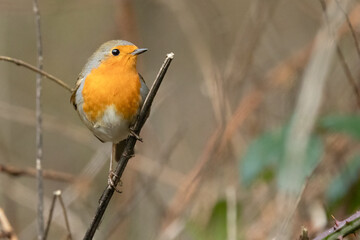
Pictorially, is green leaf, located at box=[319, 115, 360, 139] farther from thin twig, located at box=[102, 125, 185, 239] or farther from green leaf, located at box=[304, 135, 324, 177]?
thin twig, located at box=[102, 125, 185, 239]

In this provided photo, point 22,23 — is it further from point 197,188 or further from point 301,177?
point 301,177

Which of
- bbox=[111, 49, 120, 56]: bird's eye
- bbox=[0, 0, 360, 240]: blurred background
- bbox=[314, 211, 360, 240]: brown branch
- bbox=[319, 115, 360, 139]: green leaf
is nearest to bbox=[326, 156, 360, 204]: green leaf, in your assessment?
bbox=[0, 0, 360, 240]: blurred background

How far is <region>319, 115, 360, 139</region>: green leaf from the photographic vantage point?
284 centimetres

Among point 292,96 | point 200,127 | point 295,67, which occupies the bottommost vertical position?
point 292,96

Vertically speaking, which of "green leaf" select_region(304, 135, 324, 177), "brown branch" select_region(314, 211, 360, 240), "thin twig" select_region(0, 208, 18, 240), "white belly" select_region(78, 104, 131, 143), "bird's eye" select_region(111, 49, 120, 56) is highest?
"bird's eye" select_region(111, 49, 120, 56)

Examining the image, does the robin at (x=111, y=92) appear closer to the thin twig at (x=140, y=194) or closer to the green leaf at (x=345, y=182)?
the thin twig at (x=140, y=194)

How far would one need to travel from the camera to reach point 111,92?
2.61m

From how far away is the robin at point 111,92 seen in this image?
2.58m

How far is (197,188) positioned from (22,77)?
402cm

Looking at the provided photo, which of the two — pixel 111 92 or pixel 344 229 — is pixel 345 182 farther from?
pixel 344 229

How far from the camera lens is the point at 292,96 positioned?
12.7 feet

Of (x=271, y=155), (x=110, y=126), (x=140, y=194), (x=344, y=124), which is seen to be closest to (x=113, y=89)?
(x=110, y=126)

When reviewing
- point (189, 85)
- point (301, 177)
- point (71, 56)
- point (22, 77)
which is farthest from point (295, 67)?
point (22, 77)

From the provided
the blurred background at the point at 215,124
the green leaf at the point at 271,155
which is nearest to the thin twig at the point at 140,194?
the blurred background at the point at 215,124
